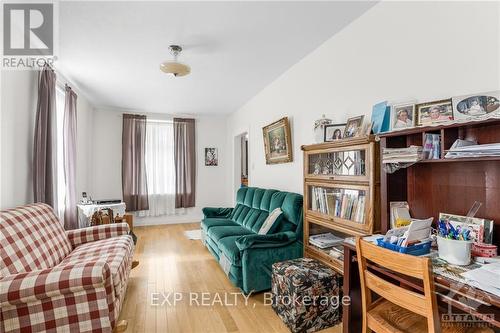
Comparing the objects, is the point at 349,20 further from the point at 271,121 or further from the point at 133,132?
Answer: the point at 133,132

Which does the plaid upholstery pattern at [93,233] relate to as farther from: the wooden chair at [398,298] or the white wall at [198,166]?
the white wall at [198,166]

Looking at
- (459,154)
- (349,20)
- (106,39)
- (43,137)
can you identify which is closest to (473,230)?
(459,154)

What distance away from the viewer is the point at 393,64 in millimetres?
1885

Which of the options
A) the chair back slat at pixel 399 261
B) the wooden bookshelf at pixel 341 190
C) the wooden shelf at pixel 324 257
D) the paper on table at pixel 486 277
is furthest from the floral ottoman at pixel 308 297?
the paper on table at pixel 486 277

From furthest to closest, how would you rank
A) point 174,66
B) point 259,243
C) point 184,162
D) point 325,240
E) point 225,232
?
1. point 184,162
2. point 225,232
3. point 174,66
4. point 259,243
5. point 325,240

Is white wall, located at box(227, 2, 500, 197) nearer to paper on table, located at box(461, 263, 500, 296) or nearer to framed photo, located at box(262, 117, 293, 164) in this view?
framed photo, located at box(262, 117, 293, 164)

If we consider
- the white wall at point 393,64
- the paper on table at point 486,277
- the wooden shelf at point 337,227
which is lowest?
the wooden shelf at point 337,227

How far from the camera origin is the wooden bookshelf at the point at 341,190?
1.74m

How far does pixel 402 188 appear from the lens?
1.71m

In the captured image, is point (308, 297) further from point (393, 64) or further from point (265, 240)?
point (393, 64)

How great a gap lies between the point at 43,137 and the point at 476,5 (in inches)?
140

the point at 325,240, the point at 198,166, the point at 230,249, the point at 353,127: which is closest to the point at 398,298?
the point at 325,240

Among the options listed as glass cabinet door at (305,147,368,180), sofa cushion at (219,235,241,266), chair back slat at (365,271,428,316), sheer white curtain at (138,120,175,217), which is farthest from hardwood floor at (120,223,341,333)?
sheer white curtain at (138,120,175,217)

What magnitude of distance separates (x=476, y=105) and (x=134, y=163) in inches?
212
